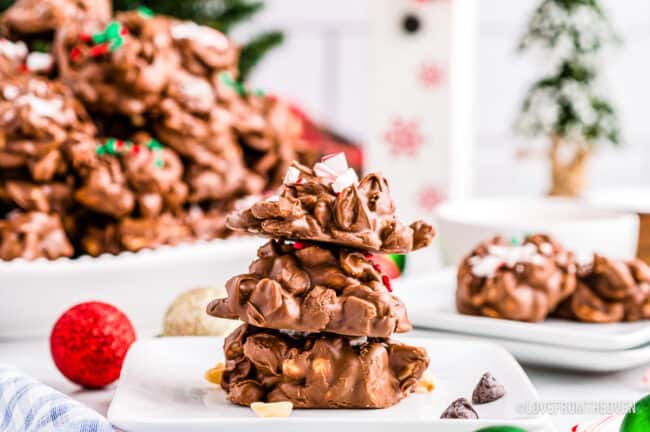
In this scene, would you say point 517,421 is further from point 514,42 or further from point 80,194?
point 514,42

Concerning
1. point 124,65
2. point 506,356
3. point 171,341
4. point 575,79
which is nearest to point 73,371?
point 171,341

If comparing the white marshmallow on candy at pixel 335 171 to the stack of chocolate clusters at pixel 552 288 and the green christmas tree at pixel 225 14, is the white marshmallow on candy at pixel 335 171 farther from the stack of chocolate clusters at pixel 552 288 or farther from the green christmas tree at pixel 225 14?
the green christmas tree at pixel 225 14

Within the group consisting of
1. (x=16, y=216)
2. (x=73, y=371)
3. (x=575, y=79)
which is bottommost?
(x=73, y=371)

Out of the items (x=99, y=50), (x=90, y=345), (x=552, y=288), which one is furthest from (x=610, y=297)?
(x=99, y=50)

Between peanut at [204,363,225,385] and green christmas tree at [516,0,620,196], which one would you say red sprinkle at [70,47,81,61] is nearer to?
peanut at [204,363,225,385]

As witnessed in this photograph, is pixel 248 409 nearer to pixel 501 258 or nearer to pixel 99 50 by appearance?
pixel 501 258

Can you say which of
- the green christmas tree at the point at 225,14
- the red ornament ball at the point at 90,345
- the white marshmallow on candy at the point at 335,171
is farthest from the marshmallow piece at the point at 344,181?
the green christmas tree at the point at 225,14
